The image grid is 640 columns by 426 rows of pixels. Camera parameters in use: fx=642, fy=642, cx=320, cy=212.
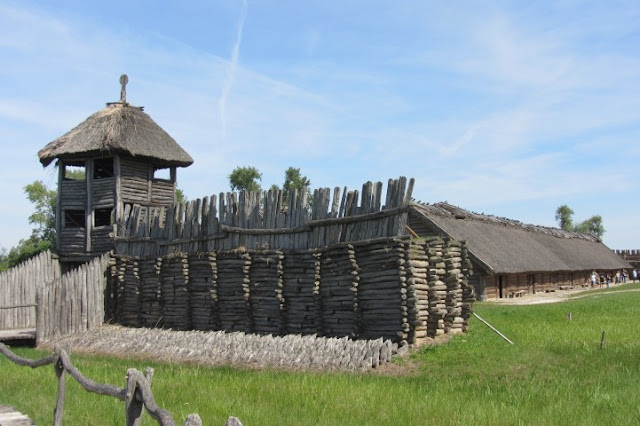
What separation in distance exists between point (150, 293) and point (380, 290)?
9.82 metres

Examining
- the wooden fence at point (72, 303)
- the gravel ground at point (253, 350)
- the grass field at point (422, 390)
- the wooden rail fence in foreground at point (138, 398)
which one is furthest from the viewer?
the wooden fence at point (72, 303)

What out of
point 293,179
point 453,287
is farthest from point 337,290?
point 293,179

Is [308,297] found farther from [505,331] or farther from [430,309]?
[505,331]

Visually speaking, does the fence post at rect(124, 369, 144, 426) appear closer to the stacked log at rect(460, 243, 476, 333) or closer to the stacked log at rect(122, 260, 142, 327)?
the stacked log at rect(460, 243, 476, 333)

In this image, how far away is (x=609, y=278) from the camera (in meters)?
50.8

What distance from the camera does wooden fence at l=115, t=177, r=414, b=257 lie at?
14.7 m

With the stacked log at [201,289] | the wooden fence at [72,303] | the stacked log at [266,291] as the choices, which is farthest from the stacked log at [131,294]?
the stacked log at [266,291]

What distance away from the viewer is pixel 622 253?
63.8 meters

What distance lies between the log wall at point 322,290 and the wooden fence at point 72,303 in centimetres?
177

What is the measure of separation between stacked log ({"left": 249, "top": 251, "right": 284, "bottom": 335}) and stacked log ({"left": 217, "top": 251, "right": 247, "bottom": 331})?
394 mm

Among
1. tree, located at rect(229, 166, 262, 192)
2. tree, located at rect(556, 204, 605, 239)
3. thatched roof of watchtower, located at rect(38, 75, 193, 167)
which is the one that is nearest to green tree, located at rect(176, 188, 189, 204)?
tree, located at rect(229, 166, 262, 192)

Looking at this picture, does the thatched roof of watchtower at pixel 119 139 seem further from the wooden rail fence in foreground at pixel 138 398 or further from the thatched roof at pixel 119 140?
the wooden rail fence in foreground at pixel 138 398

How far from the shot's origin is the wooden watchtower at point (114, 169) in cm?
2327

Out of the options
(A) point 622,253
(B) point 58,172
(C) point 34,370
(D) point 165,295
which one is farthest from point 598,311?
(A) point 622,253
